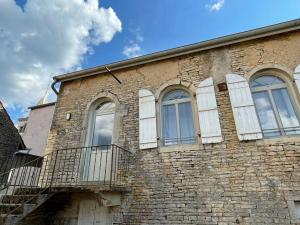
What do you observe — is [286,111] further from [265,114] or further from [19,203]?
[19,203]

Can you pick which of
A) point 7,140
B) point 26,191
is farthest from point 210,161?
point 7,140

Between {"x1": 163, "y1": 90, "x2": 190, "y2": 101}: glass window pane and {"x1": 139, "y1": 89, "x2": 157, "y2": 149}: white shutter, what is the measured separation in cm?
48

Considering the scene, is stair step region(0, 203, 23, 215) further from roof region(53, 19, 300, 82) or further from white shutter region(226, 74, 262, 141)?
white shutter region(226, 74, 262, 141)

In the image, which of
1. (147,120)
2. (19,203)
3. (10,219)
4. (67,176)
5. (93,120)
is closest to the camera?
(10,219)

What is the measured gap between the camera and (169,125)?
5.33 m

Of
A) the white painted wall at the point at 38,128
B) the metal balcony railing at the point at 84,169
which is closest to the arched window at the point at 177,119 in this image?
the metal balcony railing at the point at 84,169

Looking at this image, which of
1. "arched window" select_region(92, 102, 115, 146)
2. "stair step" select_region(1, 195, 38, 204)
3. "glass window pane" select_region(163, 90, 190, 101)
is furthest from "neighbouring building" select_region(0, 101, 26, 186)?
"glass window pane" select_region(163, 90, 190, 101)

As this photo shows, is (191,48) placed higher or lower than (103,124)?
higher

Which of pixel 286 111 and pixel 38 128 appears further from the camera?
pixel 38 128

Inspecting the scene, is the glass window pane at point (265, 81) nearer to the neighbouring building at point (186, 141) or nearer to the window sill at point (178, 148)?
the neighbouring building at point (186, 141)

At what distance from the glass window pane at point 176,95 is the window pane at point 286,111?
2.26 meters

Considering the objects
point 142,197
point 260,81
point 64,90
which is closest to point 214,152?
point 142,197

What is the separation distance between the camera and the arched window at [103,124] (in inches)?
228

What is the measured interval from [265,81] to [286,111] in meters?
0.94
